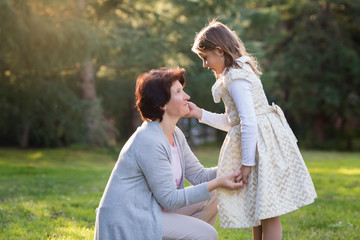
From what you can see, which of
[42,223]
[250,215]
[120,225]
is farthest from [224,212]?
[42,223]

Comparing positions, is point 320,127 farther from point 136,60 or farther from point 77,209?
point 77,209

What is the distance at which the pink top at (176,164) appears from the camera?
9.63 ft

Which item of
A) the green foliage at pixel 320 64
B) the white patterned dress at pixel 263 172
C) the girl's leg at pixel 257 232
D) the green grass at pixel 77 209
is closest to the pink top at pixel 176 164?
the white patterned dress at pixel 263 172

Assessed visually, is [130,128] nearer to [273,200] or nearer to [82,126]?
[82,126]

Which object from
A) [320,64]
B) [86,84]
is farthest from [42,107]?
[320,64]

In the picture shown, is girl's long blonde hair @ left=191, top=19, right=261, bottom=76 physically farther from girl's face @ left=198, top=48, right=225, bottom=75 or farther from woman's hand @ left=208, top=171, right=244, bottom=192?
woman's hand @ left=208, top=171, right=244, bottom=192

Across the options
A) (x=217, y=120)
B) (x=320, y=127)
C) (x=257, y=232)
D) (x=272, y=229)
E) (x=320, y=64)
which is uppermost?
(x=320, y=64)

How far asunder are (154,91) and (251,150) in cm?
72

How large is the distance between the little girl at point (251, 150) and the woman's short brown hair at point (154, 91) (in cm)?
40

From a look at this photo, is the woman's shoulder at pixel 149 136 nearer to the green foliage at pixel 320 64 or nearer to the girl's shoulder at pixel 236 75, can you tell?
the girl's shoulder at pixel 236 75

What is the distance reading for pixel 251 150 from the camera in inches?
112

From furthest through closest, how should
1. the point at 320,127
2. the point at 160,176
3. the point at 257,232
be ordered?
1. the point at 320,127
2. the point at 257,232
3. the point at 160,176

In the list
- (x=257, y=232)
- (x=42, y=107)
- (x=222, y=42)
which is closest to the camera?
(x=222, y=42)

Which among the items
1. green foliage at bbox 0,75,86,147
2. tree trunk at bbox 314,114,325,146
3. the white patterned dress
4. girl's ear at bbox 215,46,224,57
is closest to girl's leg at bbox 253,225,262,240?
the white patterned dress
